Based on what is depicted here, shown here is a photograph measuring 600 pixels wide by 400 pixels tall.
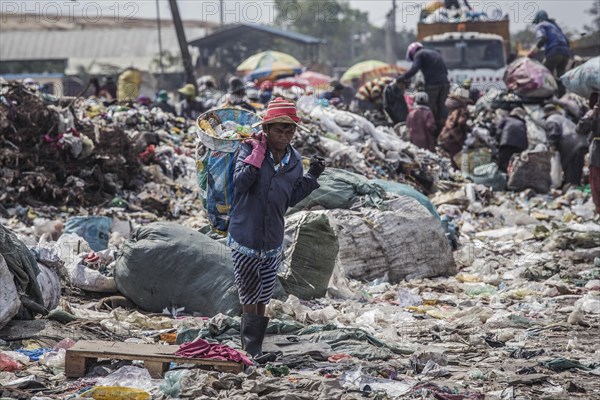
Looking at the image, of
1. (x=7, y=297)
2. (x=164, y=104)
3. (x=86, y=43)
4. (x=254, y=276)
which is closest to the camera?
(x=254, y=276)

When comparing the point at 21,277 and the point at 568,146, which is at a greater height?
the point at 21,277

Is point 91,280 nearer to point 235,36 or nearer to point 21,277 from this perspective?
point 21,277

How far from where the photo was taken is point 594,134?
1013 cm

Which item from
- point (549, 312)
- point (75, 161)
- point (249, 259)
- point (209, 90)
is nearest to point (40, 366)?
point (249, 259)

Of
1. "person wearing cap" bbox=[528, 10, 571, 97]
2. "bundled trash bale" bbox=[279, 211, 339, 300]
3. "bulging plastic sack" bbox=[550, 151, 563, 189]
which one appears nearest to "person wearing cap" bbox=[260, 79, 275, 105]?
"person wearing cap" bbox=[528, 10, 571, 97]

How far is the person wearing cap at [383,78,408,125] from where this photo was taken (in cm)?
1544

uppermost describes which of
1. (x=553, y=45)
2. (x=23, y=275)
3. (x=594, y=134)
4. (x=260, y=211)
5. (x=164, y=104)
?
(x=553, y=45)

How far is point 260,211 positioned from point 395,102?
35.2 ft

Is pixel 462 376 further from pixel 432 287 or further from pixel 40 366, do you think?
pixel 432 287

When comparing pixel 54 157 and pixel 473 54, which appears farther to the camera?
pixel 473 54

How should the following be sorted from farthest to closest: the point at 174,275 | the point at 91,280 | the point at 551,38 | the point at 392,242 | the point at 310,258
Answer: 1. the point at 551,38
2. the point at 392,242
3. the point at 310,258
4. the point at 91,280
5. the point at 174,275

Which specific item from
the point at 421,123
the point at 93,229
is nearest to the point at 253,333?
the point at 93,229

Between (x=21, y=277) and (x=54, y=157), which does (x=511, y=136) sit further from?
(x=21, y=277)

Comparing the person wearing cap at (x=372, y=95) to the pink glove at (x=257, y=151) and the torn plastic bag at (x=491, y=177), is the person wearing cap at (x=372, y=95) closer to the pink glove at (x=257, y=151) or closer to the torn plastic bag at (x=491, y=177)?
the torn plastic bag at (x=491, y=177)
